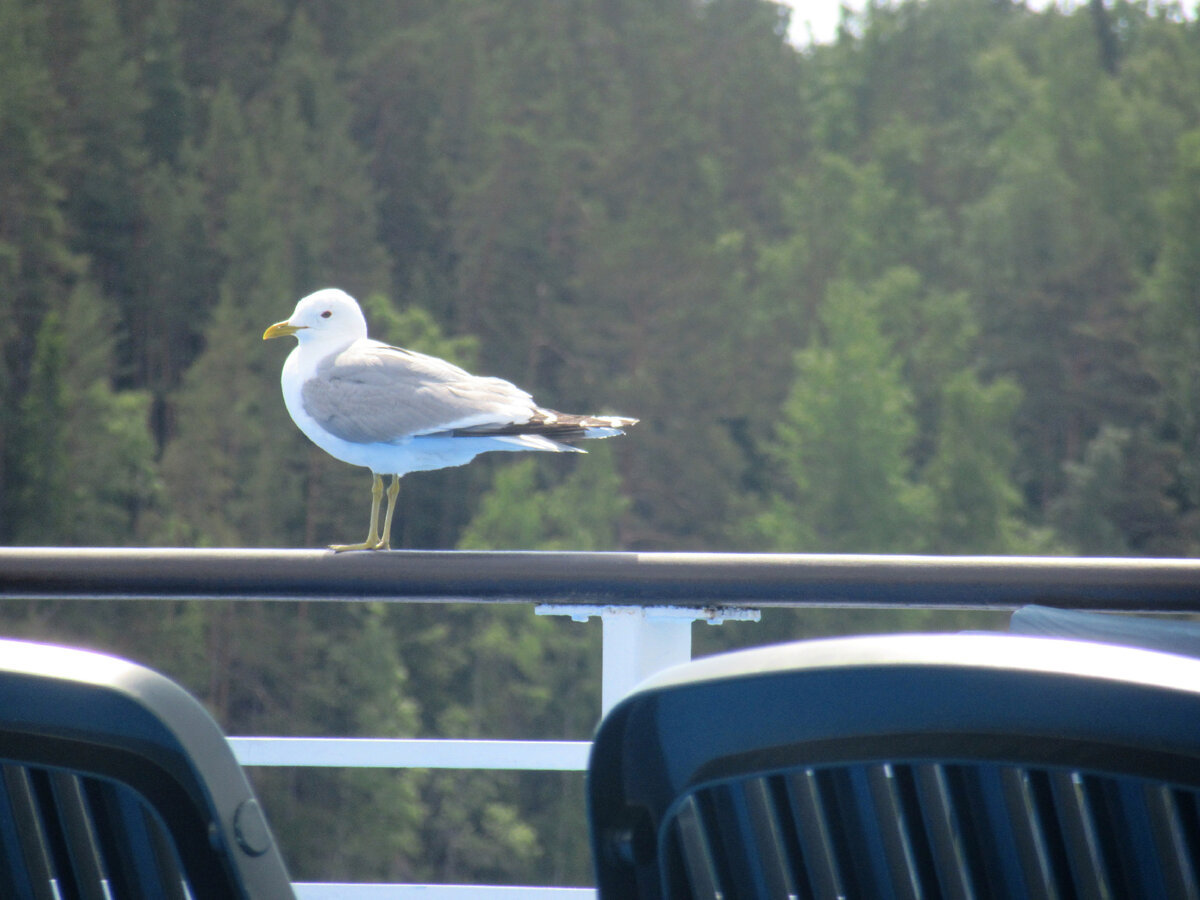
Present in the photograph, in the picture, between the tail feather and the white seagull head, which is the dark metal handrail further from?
the white seagull head

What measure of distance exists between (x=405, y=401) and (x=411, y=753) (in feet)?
3.51

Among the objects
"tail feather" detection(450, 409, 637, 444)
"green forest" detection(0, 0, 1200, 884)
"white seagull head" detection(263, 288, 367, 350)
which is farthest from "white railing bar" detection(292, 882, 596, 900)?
"green forest" detection(0, 0, 1200, 884)

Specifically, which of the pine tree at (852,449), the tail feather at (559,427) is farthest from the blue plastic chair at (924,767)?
the pine tree at (852,449)

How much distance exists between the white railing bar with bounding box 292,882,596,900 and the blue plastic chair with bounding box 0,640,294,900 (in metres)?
0.90

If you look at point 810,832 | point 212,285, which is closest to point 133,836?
point 810,832

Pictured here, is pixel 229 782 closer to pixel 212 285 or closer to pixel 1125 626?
pixel 1125 626

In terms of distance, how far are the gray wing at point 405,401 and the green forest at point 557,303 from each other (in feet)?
71.6

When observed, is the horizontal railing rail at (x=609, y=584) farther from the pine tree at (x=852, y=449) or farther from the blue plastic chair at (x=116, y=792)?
the pine tree at (x=852, y=449)

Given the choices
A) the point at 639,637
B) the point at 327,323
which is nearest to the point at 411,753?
the point at 639,637

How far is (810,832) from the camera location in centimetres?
54

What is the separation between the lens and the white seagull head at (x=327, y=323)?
2978mm

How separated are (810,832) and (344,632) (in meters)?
26.4

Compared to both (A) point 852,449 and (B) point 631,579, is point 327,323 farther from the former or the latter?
(A) point 852,449

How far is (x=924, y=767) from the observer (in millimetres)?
517
